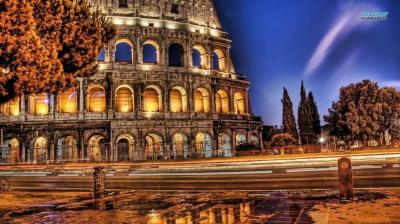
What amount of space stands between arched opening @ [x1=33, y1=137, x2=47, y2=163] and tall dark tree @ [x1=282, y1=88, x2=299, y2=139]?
28.3 metres


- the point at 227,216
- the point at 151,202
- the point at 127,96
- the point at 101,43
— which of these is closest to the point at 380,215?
the point at 227,216

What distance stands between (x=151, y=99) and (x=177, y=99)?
2907 mm

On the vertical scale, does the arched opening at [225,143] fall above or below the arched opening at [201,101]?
below

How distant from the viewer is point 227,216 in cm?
839

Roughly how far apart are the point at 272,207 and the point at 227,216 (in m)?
1.42

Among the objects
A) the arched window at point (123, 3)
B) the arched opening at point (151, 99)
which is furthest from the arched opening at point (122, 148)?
the arched window at point (123, 3)

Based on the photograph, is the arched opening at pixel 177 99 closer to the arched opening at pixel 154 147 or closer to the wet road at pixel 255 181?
the arched opening at pixel 154 147

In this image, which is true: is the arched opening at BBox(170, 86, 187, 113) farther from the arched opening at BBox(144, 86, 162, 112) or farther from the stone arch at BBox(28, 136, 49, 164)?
the stone arch at BBox(28, 136, 49, 164)

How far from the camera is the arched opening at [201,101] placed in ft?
145

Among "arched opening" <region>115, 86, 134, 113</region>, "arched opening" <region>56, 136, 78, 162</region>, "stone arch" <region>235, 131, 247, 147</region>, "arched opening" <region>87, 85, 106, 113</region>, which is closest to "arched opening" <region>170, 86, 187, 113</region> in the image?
"arched opening" <region>115, 86, 134, 113</region>

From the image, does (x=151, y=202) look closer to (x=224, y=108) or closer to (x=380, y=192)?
(x=380, y=192)

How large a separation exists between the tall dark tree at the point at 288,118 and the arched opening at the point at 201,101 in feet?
40.3

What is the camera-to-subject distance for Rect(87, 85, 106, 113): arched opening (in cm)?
4112

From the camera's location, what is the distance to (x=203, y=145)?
140 ft
